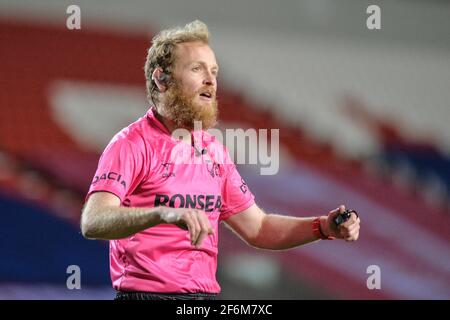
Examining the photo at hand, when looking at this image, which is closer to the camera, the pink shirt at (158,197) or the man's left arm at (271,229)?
the pink shirt at (158,197)

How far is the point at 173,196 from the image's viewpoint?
101 inches

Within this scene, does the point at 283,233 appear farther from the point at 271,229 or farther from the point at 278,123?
the point at 278,123

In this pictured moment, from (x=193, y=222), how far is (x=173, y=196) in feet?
1.76

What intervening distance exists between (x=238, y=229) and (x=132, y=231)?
708 millimetres

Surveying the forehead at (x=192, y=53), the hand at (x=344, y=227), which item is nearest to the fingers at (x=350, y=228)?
the hand at (x=344, y=227)

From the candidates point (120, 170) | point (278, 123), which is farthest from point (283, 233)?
point (278, 123)

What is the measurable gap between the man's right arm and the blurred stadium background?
266 cm

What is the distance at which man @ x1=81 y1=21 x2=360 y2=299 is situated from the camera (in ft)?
7.88

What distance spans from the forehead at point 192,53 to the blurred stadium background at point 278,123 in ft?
8.00

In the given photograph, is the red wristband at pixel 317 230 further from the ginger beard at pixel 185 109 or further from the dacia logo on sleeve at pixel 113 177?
the dacia logo on sleeve at pixel 113 177

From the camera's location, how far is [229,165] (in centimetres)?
283

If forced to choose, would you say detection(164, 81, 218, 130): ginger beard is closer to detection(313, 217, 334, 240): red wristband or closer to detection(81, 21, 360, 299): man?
detection(81, 21, 360, 299): man

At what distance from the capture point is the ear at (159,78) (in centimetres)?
281
